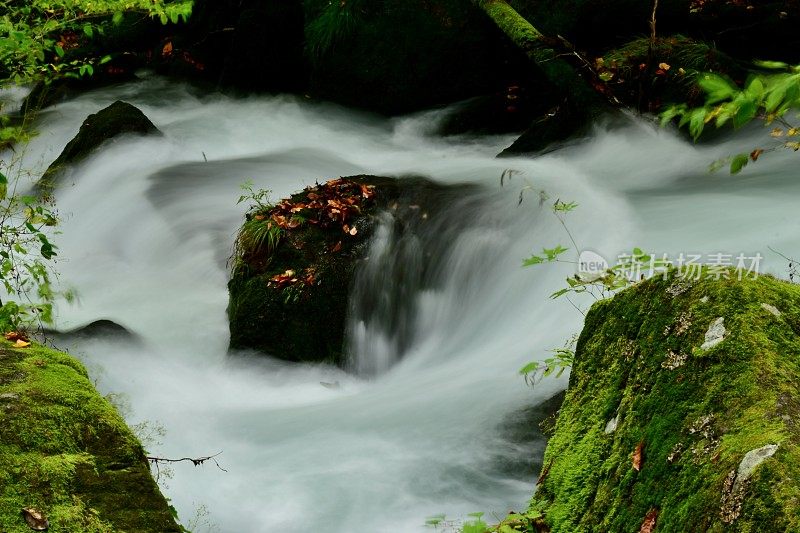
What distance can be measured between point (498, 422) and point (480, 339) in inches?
63.9

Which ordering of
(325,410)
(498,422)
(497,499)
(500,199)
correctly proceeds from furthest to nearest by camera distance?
(500,199) → (325,410) → (498,422) → (497,499)

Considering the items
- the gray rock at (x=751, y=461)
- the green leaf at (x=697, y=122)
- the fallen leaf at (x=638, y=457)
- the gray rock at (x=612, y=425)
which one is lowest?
the gray rock at (x=612, y=425)

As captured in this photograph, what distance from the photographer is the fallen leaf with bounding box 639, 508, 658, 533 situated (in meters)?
2.44

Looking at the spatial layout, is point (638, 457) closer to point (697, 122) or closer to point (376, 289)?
point (697, 122)

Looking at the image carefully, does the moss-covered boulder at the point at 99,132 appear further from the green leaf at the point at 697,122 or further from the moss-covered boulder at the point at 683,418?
the green leaf at the point at 697,122

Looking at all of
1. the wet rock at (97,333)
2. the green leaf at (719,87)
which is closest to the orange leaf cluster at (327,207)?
the wet rock at (97,333)

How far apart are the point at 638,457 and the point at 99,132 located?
30.5 feet

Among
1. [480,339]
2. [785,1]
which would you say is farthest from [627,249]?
[785,1]

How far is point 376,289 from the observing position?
7.00 meters

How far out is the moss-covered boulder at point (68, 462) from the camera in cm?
242

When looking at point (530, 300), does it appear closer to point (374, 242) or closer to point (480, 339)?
point (480, 339)

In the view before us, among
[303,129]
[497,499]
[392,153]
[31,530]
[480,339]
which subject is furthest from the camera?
[303,129]

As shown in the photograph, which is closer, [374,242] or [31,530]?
[31,530]

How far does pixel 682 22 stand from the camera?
992cm
